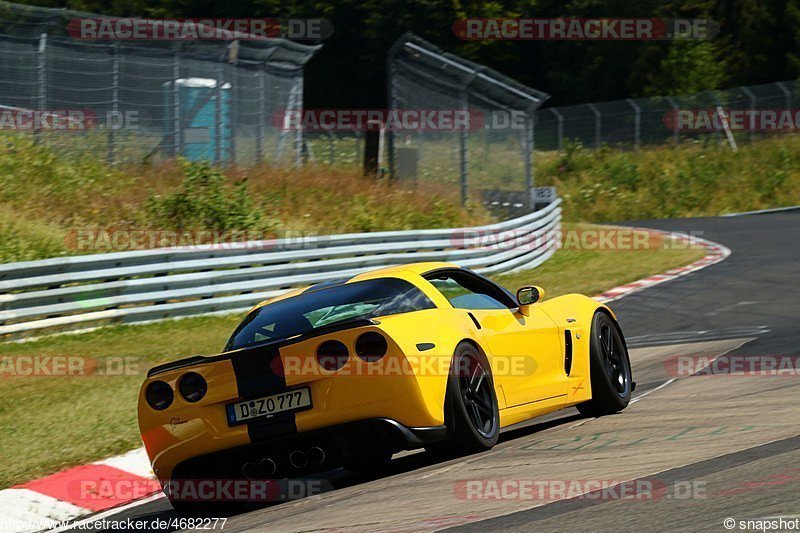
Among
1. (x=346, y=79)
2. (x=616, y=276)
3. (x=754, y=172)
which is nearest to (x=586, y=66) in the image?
(x=346, y=79)

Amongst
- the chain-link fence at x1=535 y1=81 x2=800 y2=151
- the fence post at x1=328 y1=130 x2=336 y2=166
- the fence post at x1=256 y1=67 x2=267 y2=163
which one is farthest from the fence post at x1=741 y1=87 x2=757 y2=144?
the fence post at x1=256 y1=67 x2=267 y2=163

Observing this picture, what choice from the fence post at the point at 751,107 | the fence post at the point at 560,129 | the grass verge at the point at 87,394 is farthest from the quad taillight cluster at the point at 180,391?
the fence post at the point at 560,129

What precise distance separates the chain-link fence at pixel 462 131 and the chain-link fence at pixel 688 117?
16574 millimetres

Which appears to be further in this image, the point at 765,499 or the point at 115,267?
the point at 115,267

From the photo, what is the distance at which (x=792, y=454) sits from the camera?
5.50 meters

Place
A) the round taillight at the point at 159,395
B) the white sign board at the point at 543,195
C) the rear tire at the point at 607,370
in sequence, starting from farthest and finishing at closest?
the white sign board at the point at 543,195 → the rear tire at the point at 607,370 → the round taillight at the point at 159,395

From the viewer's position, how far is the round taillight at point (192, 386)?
6.25 meters

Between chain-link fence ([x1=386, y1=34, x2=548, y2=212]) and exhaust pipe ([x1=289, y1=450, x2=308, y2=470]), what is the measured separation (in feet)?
56.1

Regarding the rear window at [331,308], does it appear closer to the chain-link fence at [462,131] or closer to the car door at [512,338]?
the car door at [512,338]

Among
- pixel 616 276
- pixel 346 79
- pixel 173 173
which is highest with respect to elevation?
pixel 346 79

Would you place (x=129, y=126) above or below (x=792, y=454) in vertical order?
above

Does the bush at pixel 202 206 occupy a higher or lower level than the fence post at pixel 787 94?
lower

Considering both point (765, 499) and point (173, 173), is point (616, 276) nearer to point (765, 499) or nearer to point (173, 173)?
point (173, 173)

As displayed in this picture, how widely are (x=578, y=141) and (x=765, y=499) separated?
38400 mm
